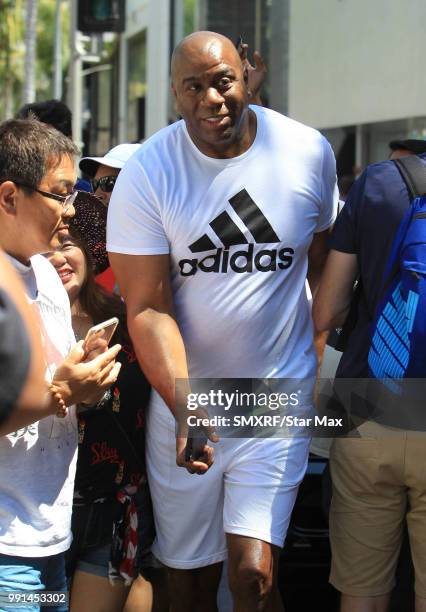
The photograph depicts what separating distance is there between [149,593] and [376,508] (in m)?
1.06

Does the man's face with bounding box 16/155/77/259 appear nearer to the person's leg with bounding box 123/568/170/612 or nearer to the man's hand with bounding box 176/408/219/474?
the man's hand with bounding box 176/408/219/474

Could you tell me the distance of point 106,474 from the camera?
4090mm

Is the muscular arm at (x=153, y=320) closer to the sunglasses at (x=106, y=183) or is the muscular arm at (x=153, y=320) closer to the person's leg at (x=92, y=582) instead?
the person's leg at (x=92, y=582)

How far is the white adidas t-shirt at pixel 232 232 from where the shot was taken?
13.2 feet

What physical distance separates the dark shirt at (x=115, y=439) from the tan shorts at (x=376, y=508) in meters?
0.76

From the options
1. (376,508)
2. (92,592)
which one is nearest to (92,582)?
(92,592)

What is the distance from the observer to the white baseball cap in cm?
577

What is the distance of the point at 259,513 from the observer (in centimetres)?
407

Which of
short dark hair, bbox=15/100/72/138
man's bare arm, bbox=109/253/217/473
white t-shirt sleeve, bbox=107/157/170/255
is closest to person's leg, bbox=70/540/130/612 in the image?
man's bare arm, bbox=109/253/217/473

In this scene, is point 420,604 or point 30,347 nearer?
point 30,347

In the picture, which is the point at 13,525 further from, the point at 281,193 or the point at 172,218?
the point at 281,193

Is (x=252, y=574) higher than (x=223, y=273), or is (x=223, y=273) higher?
(x=223, y=273)

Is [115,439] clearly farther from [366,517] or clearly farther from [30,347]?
[30,347]

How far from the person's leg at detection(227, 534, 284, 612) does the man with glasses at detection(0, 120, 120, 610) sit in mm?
774
